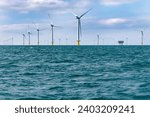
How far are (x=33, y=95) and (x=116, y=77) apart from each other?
16507 mm

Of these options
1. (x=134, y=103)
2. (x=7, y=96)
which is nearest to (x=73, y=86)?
(x=7, y=96)

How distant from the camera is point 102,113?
72.5 feet

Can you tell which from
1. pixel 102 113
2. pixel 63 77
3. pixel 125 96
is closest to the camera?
pixel 102 113

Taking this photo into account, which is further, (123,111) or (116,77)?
(116,77)

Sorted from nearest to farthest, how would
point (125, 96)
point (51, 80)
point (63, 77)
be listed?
point (125, 96) < point (51, 80) < point (63, 77)

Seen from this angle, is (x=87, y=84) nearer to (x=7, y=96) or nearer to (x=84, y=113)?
(x=7, y=96)

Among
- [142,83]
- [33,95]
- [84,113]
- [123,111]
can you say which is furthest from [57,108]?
[142,83]

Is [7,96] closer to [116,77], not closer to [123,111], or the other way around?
[123,111]

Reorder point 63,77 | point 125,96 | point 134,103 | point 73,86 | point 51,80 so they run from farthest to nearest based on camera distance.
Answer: point 63,77, point 51,80, point 73,86, point 125,96, point 134,103

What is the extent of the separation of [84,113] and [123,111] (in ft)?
7.51

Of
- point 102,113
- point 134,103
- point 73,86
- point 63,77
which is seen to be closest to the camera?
point 102,113

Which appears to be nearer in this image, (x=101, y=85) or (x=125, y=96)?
(x=125, y=96)

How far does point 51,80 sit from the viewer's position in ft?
152

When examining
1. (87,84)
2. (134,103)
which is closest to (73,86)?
(87,84)
